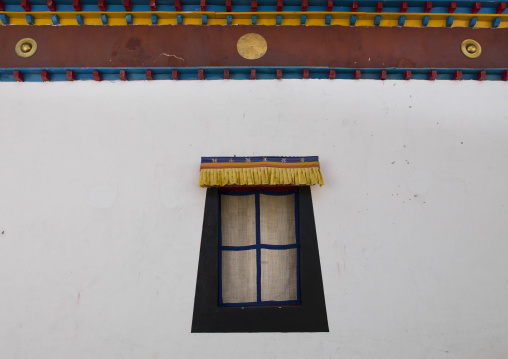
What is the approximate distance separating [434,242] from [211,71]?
2.00 meters

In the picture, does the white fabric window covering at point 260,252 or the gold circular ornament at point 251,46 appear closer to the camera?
the white fabric window covering at point 260,252

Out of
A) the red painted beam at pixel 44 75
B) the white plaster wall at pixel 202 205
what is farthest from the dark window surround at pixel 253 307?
the red painted beam at pixel 44 75

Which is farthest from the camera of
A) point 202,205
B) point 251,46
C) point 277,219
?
point 251,46

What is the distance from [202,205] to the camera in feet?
8.36

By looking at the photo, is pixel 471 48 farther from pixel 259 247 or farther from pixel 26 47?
pixel 26 47

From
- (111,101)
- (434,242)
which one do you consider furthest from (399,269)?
(111,101)

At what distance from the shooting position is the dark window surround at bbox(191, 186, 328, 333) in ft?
7.93

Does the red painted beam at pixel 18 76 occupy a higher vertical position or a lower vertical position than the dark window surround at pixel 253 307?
higher

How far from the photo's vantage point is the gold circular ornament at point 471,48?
281 centimetres

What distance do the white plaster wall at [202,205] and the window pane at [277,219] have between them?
208 mm

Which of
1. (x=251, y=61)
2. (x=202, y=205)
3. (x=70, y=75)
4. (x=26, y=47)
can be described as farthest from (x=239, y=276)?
(x=26, y=47)

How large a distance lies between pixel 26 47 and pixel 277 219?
2196mm

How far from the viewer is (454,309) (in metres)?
2.50

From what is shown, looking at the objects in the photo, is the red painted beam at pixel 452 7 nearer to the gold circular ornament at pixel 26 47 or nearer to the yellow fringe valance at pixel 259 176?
the yellow fringe valance at pixel 259 176
